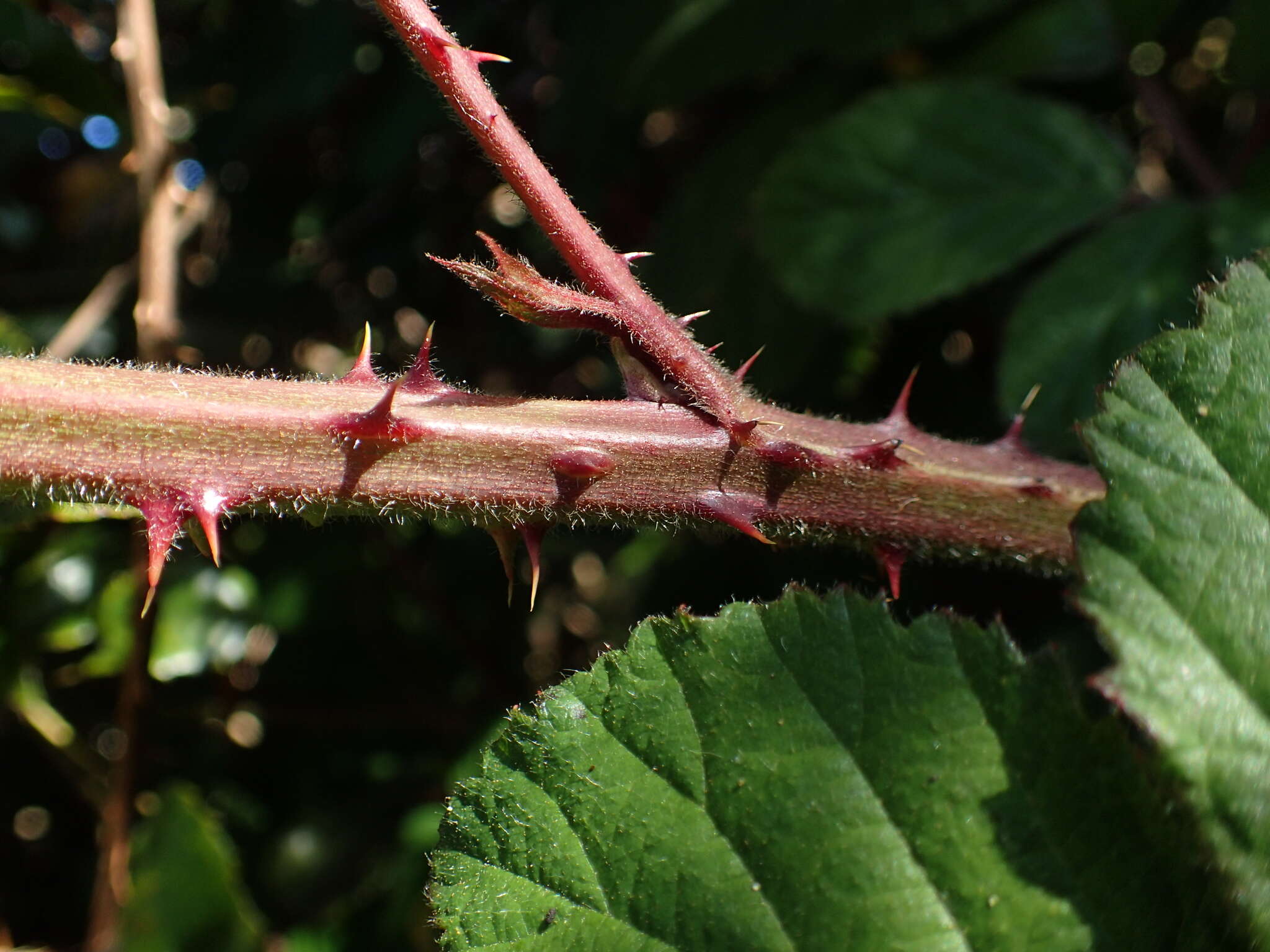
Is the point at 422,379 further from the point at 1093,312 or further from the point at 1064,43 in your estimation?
the point at 1064,43

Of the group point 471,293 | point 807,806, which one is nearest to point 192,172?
point 471,293

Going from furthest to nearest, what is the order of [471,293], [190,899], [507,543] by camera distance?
[471,293], [190,899], [507,543]

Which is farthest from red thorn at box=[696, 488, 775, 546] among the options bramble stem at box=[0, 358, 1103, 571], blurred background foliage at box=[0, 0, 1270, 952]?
blurred background foliage at box=[0, 0, 1270, 952]

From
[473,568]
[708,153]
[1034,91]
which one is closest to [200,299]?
[473,568]

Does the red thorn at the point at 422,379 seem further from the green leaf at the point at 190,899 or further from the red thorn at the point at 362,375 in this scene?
the green leaf at the point at 190,899

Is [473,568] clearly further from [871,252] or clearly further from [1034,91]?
[1034,91]

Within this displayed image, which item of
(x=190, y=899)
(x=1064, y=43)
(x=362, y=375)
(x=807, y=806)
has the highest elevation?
(x=1064, y=43)

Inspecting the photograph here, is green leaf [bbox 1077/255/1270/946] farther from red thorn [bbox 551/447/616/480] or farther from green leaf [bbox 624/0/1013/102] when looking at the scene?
green leaf [bbox 624/0/1013/102]
